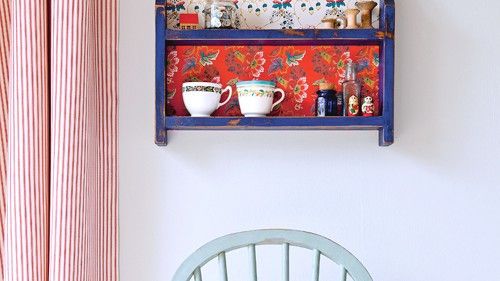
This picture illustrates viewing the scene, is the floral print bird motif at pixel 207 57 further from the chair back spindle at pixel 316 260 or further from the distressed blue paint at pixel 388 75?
the chair back spindle at pixel 316 260

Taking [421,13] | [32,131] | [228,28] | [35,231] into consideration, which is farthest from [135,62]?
[421,13]

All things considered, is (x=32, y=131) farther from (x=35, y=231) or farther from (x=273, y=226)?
(x=273, y=226)

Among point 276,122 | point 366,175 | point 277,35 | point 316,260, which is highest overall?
point 277,35

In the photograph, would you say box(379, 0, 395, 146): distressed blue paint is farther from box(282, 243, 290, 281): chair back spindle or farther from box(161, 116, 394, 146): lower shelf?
box(282, 243, 290, 281): chair back spindle

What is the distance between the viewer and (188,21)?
1743 millimetres

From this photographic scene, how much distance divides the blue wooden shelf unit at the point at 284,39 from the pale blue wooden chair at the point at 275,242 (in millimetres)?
296

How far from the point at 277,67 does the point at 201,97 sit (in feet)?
0.82

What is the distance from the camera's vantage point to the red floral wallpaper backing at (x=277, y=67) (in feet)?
5.89

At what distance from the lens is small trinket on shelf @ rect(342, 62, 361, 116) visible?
170cm

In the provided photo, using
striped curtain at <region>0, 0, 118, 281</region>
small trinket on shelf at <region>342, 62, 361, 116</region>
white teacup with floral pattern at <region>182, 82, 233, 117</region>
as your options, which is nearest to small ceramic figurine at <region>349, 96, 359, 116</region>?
small trinket on shelf at <region>342, 62, 361, 116</region>

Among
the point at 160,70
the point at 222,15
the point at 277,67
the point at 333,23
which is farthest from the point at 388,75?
the point at 160,70

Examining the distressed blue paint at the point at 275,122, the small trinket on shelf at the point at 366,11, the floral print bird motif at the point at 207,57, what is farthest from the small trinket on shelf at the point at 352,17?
the floral print bird motif at the point at 207,57

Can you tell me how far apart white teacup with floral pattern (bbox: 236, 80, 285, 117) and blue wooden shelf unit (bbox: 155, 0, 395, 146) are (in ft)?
0.10

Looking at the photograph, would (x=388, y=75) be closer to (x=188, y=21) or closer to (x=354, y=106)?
(x=354, y=106)
